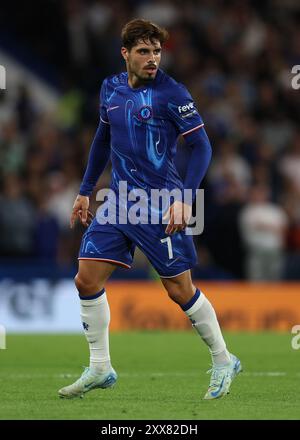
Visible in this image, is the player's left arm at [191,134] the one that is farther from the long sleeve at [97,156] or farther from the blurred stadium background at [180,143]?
the blurred stadium background at [180,143]

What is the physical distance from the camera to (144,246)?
26.0ft

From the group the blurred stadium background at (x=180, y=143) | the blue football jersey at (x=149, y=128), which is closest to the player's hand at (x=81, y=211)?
the blue football jersey at (x=149, y=128)

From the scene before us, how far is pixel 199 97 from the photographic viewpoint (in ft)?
59.7

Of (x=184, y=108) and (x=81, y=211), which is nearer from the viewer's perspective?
(x=184, y=108)

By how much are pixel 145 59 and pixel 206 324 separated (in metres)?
1.84

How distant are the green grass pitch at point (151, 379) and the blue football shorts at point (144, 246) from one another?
918 millimetres

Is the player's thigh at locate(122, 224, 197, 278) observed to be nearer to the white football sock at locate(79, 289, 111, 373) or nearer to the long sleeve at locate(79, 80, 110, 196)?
the white football sock at locate(79, 289, 111, 373)

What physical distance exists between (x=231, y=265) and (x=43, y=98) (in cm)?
540

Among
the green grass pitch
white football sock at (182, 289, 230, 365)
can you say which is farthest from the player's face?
the green grass pitch

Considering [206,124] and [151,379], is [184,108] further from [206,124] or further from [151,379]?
[206,124]

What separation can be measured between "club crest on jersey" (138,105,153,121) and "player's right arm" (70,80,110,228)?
1.21 feet

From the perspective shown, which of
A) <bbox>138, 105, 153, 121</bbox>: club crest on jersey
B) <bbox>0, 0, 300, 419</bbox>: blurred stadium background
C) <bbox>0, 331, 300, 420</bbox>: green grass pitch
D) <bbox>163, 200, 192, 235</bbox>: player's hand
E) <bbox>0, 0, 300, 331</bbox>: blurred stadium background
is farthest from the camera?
<bbox>0, 0, 300, 331</bbox>: blurred stadium background

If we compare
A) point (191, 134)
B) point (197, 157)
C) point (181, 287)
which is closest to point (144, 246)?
point (181, 287)

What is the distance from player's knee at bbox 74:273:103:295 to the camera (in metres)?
7.89
